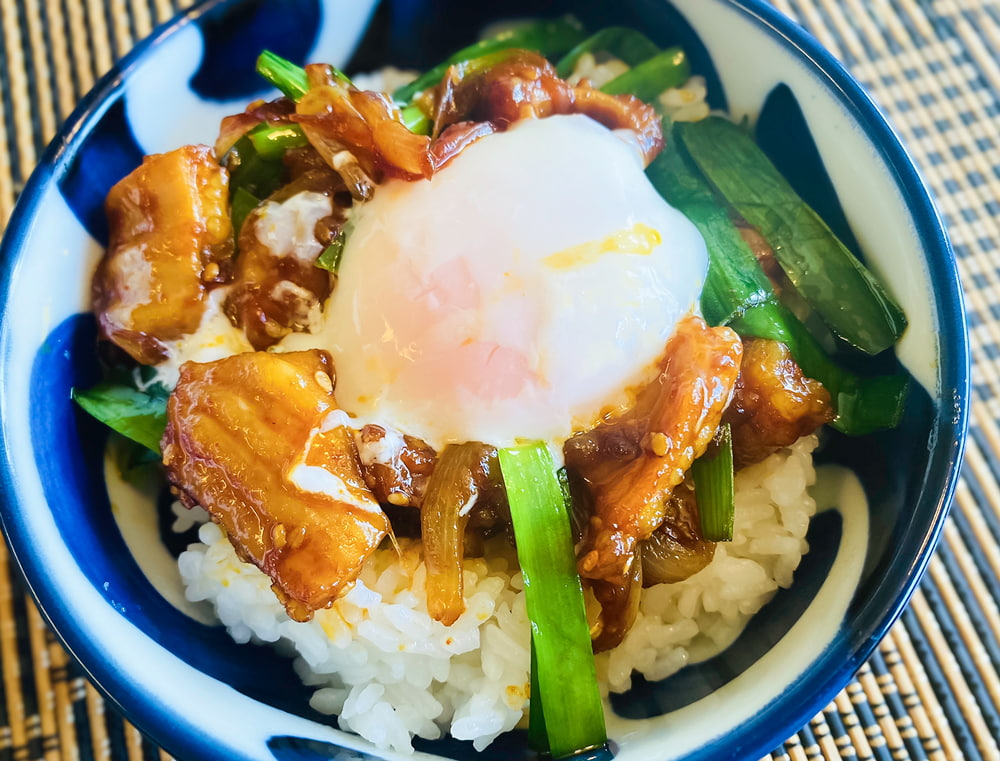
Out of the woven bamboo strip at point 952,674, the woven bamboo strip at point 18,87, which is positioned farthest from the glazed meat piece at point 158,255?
the woven bamboo strip at point 952,674

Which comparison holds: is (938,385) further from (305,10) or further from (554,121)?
(305,10)

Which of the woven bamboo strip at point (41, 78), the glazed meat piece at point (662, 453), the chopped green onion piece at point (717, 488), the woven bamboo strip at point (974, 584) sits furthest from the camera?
the woven bamboo strip at point (41, 78)

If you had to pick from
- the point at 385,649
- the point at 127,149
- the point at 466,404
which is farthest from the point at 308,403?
the point at 127,149

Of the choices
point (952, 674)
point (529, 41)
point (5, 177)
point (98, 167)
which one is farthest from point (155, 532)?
point (952, 674)

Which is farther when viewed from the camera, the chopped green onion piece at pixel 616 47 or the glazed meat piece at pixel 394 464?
the chopped green onion piece at pixel 616 47

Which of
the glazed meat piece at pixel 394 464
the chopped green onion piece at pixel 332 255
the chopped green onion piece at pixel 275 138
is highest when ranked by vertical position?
the chopped green onion piece at pixel 275 138

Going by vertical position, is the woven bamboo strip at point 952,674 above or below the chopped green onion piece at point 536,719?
below

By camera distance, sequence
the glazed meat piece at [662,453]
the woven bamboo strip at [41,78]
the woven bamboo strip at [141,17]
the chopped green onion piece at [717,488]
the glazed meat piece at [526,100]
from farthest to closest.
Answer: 1. the woven bamboo strip at [141,17]
2. the woven bamboo strip at [41,78]
3. the glazed meat piece at [526,100]
4. the chopped green onion piece at [717,488]
5. the glazed meat piece at [662,453]

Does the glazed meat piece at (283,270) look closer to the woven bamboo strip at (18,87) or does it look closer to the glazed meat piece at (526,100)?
the glazed meat piece at (526,100)
